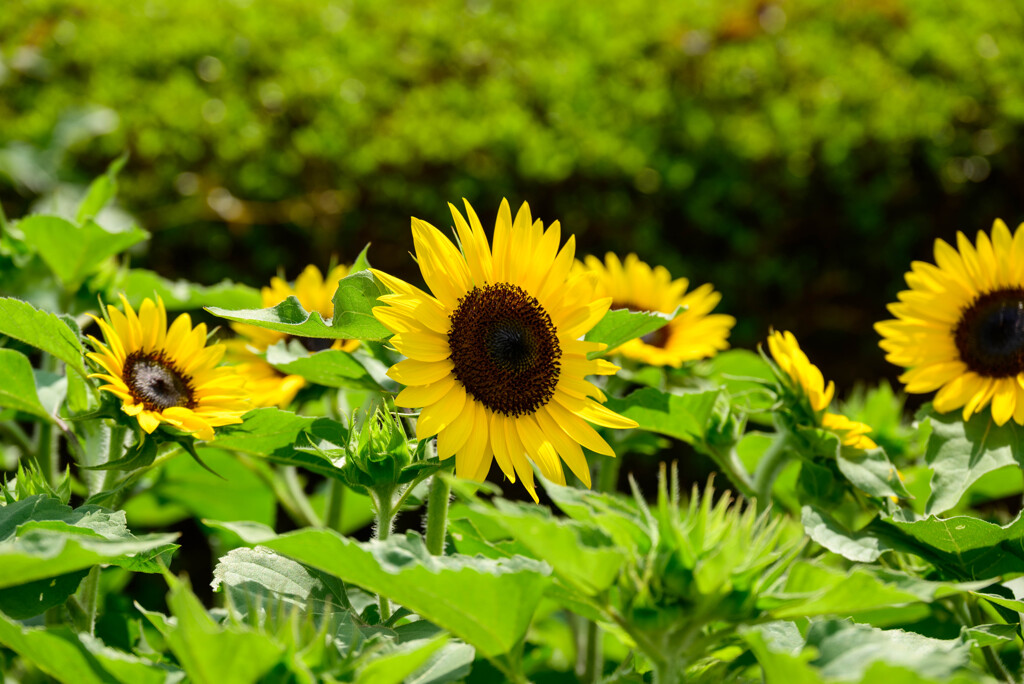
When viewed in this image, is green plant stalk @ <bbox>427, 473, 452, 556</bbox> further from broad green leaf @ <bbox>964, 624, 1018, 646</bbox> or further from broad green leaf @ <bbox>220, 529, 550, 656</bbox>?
broad green leaf @ <bbox>964, 624, 1018, 646</bbox>

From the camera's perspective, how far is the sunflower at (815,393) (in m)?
1.32

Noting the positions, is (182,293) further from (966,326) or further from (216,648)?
(966,326)

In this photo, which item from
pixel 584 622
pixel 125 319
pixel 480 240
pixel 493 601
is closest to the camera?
pixel 493 601

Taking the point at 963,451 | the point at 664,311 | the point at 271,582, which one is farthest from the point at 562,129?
the point at 271,582

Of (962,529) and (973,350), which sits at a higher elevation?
(973,350)

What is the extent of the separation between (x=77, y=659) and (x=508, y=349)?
1.84 feet

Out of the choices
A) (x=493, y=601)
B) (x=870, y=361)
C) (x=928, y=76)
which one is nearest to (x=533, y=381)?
(x=493, y=601)

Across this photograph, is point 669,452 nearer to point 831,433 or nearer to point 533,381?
point 831,433

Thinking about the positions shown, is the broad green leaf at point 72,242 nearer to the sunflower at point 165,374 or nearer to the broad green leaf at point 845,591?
the sunflower at point 165,374

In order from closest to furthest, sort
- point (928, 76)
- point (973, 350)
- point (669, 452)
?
point (973, 350) → point (669, 452) → point (928, 76)

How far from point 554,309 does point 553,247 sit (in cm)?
8

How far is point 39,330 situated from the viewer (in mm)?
1121

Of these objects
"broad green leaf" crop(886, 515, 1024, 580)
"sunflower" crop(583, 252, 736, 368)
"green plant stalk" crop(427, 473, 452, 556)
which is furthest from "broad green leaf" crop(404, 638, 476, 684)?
"sunflower" crop(583, 252, 736, 368)

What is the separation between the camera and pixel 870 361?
135 inches
